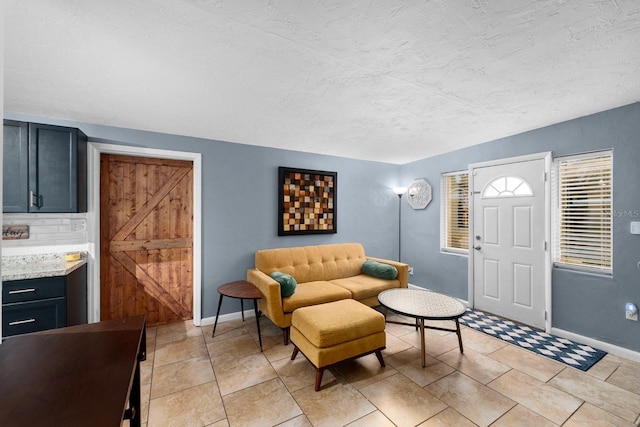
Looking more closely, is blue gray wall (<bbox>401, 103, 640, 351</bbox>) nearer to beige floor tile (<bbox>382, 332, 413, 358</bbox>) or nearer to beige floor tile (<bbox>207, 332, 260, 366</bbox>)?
beige floor tile (<bbox>382, 332, 413, 358</bbox>)

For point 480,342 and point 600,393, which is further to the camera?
point 480,342

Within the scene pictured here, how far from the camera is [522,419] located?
176 centimetres

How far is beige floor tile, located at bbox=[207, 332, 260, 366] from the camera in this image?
2537mm

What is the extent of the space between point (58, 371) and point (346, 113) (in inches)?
101

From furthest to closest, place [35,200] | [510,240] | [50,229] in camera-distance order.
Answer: [510,240] → [50,229] → [35,200]

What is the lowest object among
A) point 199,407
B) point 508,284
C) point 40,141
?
point 199,407

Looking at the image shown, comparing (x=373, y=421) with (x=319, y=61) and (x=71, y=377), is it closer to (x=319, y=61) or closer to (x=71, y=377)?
(x=71, y=377)

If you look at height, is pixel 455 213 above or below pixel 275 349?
above

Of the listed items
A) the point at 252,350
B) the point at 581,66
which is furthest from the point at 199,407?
the point at 581,66

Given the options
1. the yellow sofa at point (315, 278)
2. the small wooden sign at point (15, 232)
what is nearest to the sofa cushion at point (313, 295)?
the yellow sofa at point (315, 278)

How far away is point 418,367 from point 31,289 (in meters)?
3.34

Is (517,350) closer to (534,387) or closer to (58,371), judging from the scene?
(534,387)

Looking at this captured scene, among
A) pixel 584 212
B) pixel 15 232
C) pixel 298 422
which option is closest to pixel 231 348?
pixel 298 422

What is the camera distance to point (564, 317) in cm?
286
